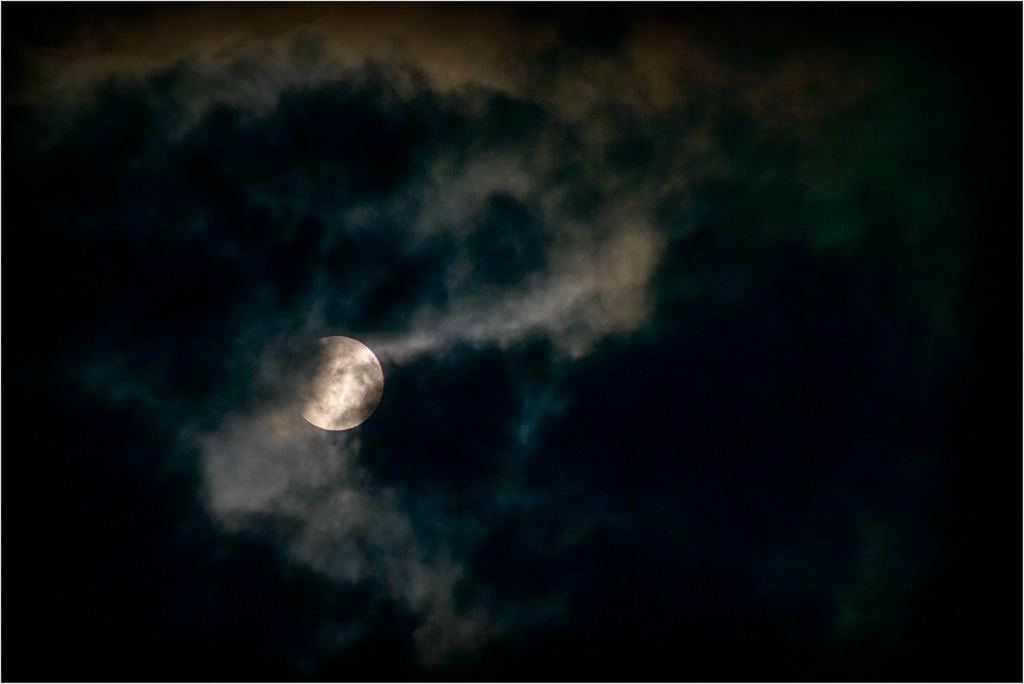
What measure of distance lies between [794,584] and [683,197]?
62.2 feet

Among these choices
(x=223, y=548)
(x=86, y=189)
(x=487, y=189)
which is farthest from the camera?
(x=223, y=548)

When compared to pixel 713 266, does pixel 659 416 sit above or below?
below

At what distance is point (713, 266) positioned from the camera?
54.7ft

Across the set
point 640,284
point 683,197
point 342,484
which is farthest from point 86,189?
point 683,197

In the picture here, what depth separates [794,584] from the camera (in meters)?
18.1

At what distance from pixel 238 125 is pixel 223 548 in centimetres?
1891

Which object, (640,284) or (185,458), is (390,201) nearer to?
(640,284)

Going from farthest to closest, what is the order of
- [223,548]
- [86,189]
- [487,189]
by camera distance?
[223,548], [487,189], [86,189]

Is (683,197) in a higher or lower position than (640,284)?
higher

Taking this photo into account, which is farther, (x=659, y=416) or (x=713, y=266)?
(x=659, y=416)

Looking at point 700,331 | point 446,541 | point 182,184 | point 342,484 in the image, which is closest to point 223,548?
point 342,484

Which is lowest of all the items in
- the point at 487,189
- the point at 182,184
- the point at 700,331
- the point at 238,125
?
the point at 700,331

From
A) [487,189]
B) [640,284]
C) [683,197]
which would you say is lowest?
[640,284]

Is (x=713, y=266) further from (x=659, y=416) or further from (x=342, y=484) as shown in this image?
(x=342, y=484)
